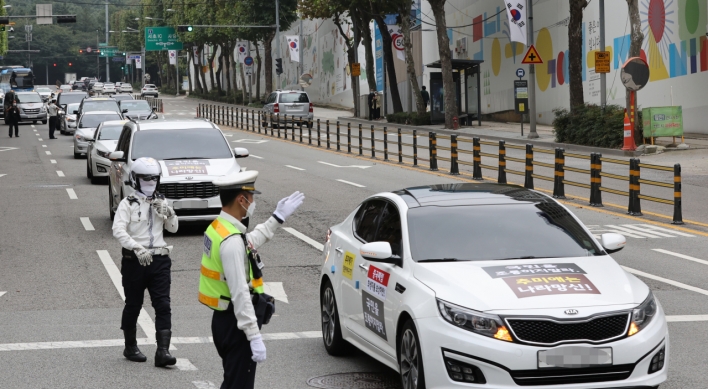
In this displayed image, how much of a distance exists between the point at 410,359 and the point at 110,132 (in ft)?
69.9

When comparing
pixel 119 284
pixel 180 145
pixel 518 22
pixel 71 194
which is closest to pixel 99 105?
pixel 518 22

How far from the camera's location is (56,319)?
10.6m

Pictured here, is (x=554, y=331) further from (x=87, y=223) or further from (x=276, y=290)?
(x=87, y=223)

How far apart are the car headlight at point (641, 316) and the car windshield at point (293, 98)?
45.3 m

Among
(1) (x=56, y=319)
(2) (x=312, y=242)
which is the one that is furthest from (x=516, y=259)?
(2) (x=312, y=242)

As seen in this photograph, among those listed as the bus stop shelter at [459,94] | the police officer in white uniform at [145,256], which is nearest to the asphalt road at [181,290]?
the police officer in white uniform at [145,256]

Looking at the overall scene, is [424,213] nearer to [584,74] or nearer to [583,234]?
[583,234]

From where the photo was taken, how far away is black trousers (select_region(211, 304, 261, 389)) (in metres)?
5.89

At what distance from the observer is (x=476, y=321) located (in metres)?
6.44

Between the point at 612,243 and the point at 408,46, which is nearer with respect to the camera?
the point at 612,243

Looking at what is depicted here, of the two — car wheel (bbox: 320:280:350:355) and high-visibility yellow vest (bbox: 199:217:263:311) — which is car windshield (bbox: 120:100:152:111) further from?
high-visibility yellow vest (bbox: 199:217:263:311)

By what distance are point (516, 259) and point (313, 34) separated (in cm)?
8076

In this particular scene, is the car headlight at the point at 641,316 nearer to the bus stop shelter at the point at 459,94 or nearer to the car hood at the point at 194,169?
the car hood at the point at 194,169

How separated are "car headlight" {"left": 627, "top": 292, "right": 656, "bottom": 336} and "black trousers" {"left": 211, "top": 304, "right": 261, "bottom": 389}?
2339mm
